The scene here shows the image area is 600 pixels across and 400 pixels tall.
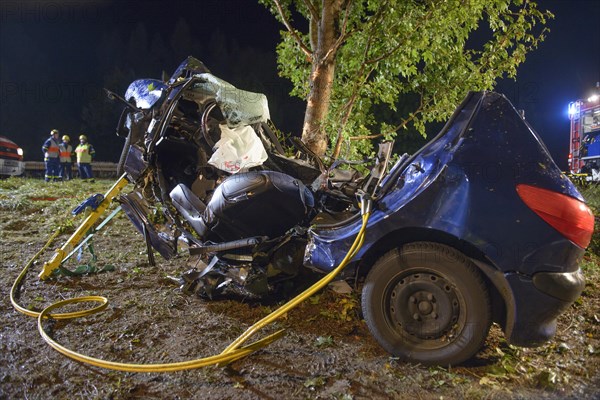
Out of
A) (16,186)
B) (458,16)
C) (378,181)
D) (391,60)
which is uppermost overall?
(458,16)

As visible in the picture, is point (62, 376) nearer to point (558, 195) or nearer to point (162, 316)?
point (162, 316)

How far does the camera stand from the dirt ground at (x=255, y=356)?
240 centimetres

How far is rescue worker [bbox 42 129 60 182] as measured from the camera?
14780 millimetres

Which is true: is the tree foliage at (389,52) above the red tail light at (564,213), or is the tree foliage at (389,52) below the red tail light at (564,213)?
above

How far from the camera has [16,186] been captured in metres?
11.5

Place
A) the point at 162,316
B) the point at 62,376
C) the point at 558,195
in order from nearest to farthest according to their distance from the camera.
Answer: the point at 558,195 → the point at 62,376 → the point at 162,316

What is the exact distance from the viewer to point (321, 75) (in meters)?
6.73

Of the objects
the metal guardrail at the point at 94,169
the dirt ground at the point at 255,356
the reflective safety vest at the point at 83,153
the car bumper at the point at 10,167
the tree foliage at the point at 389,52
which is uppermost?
the tree foliage at the point at 389,52

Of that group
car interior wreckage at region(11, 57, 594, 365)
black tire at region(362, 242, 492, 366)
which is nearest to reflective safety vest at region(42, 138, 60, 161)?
car interior wreckage at region(11, 57, 594, 365)

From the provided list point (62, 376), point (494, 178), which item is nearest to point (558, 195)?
point (494, 178)

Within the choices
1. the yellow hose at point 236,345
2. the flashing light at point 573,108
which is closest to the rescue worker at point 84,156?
the yellow hose at point 236,345

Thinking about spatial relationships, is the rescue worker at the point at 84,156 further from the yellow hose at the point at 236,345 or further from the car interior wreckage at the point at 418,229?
the yellow hose at the point at 236,345

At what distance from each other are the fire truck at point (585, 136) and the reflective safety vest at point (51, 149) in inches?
671

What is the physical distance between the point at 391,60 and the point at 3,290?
5753 mm
